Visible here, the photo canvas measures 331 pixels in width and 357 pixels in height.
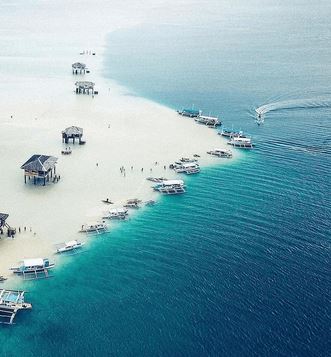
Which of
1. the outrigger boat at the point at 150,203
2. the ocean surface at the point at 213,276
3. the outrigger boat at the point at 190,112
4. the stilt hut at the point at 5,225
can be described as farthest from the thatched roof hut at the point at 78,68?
the stilt hut at the point at 5,225

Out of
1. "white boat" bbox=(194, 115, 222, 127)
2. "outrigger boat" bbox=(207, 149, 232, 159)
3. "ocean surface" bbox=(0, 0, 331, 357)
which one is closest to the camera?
"ocean surface" bbox=(0, 0, 331, 357)

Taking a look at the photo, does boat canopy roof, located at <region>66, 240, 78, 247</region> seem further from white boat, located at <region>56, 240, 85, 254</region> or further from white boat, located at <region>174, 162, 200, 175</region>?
white boat, located at <region>174, 162, 200, 175</region>

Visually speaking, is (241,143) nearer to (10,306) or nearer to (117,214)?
(117,214)

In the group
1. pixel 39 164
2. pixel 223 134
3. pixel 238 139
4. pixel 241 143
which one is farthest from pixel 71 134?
pixel 241 143

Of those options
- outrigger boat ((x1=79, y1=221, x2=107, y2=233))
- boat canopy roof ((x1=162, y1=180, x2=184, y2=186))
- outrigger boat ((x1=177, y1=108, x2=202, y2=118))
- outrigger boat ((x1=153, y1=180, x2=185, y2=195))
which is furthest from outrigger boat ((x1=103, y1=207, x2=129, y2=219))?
outrigger boat ((x1=177, y1=108, x2=202, y2=118))

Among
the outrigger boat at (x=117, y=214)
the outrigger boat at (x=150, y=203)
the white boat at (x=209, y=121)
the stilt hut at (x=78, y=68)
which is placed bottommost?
the outrigger boat at (x=117, y=214)

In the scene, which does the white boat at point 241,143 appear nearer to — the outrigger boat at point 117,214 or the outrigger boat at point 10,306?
the outrigger boat at point 117,214

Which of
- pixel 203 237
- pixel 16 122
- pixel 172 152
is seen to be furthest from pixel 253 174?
pixel 16 122
